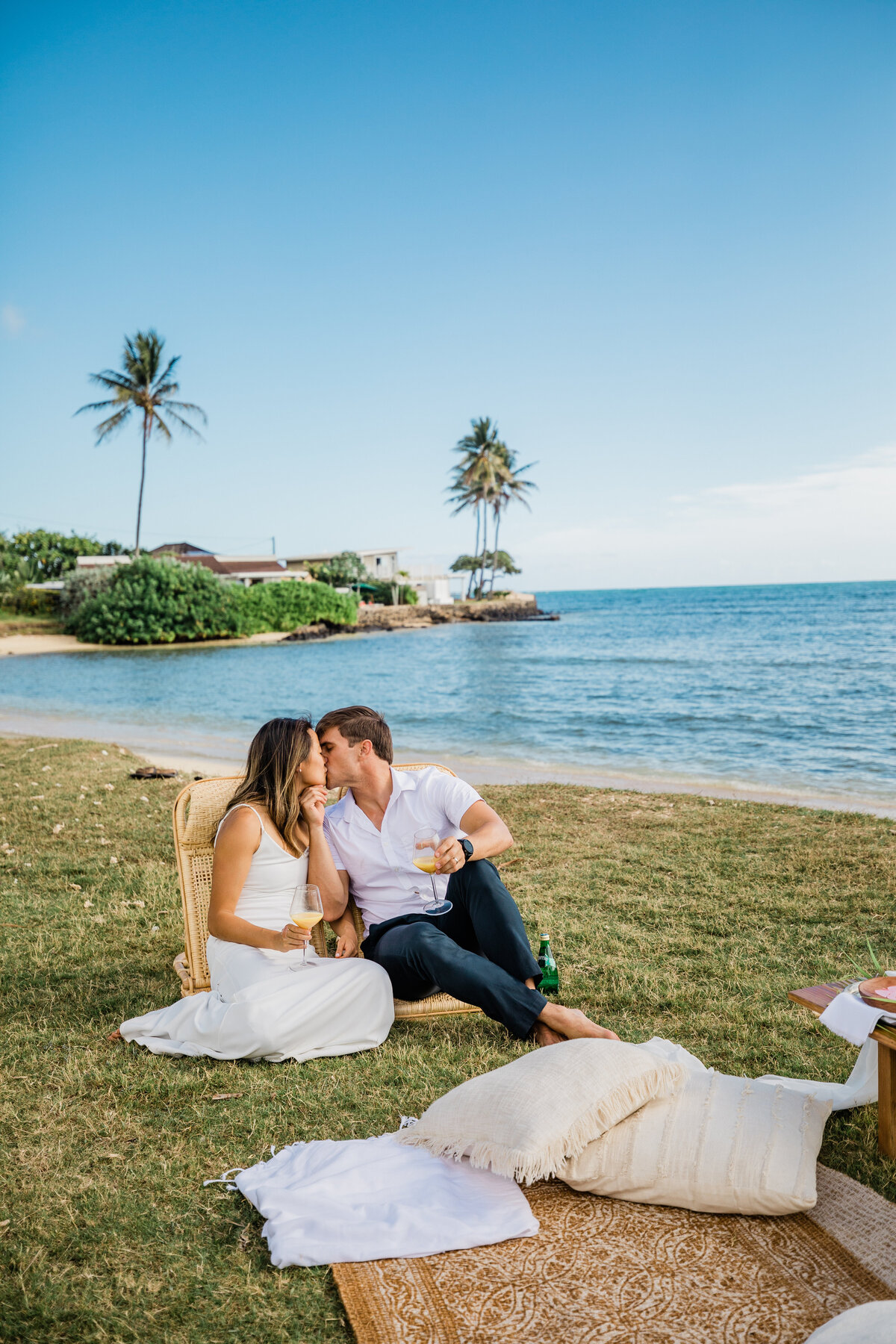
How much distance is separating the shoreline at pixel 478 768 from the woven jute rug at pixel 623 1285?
22.2ft

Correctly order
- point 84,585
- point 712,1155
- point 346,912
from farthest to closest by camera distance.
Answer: point 84,585 < point 346,912 < point 712,1155

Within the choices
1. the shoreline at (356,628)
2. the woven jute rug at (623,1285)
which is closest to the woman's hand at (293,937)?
the woven jute rug at (623,1285)

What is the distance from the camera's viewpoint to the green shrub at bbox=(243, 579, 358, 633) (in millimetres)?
56031

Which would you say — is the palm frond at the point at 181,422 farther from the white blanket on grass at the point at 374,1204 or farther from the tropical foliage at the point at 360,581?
the white blanket on grass at the point at 374,1204

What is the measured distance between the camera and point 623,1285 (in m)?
2.39

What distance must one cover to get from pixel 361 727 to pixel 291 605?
54482 mm

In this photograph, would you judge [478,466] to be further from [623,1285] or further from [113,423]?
[623,1285]

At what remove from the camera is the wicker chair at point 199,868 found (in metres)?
4.50

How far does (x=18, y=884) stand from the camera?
22.1 feet

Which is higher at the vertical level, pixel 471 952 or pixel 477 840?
pixel 477 840

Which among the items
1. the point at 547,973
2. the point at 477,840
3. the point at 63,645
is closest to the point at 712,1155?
the point at 477,840

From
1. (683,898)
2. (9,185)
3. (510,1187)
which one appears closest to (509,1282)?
A: (510,1187)

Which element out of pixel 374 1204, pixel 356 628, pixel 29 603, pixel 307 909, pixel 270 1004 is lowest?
pixel 374 1204

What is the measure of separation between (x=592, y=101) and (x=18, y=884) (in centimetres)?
1665
